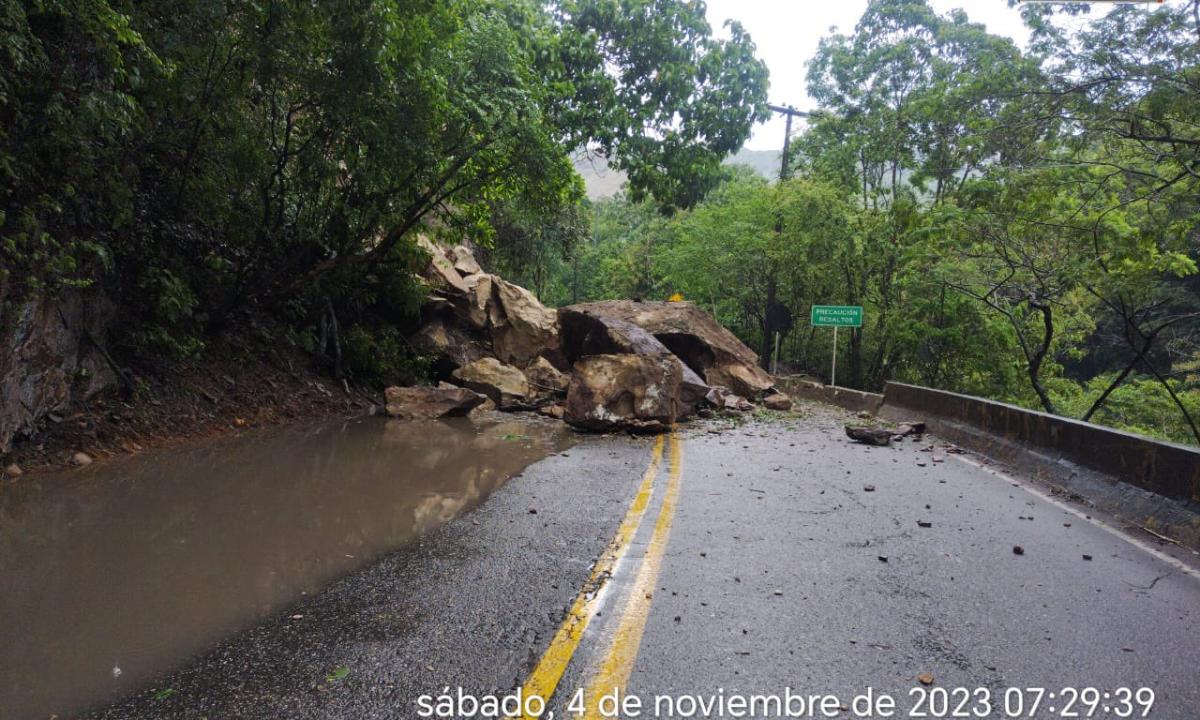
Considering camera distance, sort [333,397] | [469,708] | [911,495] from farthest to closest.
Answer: [333,397], [911,495], [469,708]

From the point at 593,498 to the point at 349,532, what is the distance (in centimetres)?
219

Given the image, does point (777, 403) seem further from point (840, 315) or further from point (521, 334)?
point (521, 334)

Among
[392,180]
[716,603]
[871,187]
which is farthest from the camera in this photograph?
[871,187]

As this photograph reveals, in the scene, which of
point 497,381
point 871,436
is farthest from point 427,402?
point 871,436

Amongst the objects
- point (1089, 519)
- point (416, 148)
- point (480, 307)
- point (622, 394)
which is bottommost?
point (1089, 519)

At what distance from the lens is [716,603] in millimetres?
3855

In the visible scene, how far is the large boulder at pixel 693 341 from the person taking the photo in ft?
54.6

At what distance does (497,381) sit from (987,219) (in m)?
10.7

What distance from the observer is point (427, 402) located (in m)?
12.0

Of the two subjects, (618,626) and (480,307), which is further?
(480,307)

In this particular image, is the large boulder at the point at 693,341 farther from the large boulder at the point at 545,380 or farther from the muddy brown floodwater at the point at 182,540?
the muddy brown floodwater at the point at 182,540

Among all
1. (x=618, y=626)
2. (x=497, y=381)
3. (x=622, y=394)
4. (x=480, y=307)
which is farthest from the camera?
(x=480, y=307)

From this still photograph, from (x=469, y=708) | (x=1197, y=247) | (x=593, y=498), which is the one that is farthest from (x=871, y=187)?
(x=469, y=708)

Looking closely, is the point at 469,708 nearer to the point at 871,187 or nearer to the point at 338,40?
the point at 338,40
